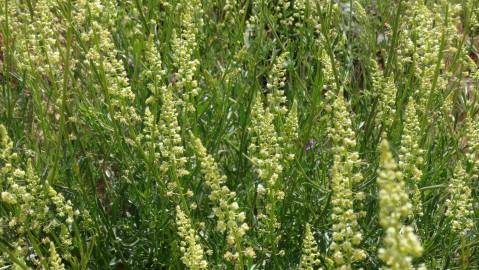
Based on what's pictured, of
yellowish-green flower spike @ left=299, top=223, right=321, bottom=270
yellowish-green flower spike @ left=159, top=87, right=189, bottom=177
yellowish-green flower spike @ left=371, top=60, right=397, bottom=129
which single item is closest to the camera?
yellowish-green flower spike @ left=299, top=223, right=321, bottom=270

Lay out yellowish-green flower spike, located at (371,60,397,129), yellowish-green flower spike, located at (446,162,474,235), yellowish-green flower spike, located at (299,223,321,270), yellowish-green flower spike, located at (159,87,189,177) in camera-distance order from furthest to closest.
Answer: yellowish-green flower spike, located at (371,60,397,129) < yellowish-green flower spike, located at (446,162,474,235) < yellowish-green flower spike, located at (159,87,189,177) < yellowish-green flower spike, located at (299,223,321,270)

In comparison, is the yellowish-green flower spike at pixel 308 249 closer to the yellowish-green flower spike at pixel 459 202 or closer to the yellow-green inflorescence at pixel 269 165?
the yellow-green inflorescence at pixel 269 165

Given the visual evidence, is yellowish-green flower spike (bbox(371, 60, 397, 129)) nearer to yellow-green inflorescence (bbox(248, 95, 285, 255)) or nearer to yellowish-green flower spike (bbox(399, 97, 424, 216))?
yellowish-green flower spike (bbox(399, 97, 424, 216))

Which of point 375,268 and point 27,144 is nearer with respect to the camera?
point 375,268

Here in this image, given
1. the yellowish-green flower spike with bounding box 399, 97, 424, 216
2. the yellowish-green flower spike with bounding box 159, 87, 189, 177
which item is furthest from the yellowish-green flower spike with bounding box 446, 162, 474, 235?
the yellowish-green flower spike with bounding box 159, 87, 189, 177

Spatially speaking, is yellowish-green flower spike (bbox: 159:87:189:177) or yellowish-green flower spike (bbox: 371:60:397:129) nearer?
yellowish-green flower spike (bbox: 159:87:189:177)

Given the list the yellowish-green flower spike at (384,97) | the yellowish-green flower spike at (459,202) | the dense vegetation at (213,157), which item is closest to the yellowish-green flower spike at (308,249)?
the dense vegetation at (213,157)

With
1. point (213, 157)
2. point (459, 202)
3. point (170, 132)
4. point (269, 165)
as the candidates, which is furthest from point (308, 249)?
point (213, 157)

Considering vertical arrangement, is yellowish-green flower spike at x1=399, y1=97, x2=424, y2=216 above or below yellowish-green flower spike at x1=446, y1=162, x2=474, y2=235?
above

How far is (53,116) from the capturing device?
3605 millimetres

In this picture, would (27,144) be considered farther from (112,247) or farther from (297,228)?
(297,228)

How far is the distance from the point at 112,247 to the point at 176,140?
862 millimetres

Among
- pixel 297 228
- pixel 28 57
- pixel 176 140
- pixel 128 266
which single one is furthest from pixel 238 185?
pixel 28 57

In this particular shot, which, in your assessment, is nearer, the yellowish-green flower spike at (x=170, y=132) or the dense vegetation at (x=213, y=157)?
the yellowish-green flower spike at (x=170, y=132)
